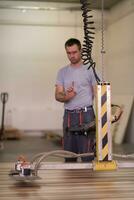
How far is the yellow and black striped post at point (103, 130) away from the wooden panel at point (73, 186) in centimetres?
9

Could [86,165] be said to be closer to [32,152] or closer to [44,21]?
[32,152]

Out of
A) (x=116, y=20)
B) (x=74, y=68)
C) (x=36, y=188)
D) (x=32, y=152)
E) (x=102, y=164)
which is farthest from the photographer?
(x=116, y=20)

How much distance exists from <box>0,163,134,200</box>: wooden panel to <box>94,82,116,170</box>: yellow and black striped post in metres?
0.09

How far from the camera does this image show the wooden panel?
6.23ft

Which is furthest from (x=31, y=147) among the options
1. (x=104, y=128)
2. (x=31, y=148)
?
(x=104, y=128)

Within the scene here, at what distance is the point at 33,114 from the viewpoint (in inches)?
440

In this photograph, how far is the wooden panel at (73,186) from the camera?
1900mm

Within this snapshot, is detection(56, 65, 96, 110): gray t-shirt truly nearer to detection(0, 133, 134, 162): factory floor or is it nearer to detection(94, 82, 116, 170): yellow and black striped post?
detection(94, 82, 116, 170): yellow and black striped post

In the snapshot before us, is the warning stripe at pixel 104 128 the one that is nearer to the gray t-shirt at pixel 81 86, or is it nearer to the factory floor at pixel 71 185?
the factory floor at pixel 71 185

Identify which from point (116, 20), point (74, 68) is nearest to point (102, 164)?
point (74, 68)

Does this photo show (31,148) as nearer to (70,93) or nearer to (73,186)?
(70,93)

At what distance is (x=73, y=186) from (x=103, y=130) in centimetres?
33

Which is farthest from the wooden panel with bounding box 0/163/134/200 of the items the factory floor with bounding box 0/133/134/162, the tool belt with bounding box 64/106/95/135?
the factory floor with bounding box 0/133/134/162

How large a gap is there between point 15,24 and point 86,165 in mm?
9252
